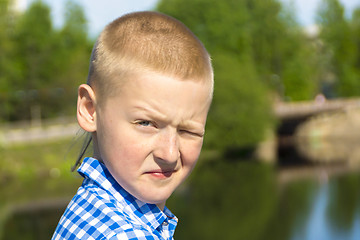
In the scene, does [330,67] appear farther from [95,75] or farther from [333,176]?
[95,75]

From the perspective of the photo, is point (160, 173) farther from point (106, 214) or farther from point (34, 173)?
point (34, 173)

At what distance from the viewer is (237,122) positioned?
24.7 metres

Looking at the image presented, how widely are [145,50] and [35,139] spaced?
21274 millimetres

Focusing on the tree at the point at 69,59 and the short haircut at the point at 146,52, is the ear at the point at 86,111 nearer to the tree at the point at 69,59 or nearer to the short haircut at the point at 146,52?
the short haircut at the point at 146,52

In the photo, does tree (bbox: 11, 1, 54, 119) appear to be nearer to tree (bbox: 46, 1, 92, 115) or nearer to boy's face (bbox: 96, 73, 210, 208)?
tree (bbox: 46, 1, 92, 115)

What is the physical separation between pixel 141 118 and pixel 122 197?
15cm

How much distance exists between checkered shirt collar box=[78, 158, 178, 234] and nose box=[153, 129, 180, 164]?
3.8 inches

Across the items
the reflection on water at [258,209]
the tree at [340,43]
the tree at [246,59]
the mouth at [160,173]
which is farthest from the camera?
the tree at [340,43]

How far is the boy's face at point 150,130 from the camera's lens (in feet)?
2.94

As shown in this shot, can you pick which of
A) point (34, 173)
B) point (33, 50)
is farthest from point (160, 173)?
point (33, 50)

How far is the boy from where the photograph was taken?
35.2 inches

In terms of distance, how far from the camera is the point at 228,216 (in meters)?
16.6

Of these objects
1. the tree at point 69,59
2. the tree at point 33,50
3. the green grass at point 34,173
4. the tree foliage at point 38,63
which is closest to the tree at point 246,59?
the tree at point 69,59

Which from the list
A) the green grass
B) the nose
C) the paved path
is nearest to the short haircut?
the nose
